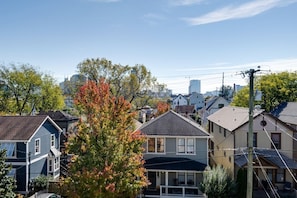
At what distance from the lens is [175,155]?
26.5 m

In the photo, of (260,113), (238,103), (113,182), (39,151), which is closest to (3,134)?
(39,151)

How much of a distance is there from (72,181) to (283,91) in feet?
118

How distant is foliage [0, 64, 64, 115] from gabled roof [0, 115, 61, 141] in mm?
22380

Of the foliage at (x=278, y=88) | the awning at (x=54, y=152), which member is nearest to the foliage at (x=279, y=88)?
the foliage at (x=278, y=88)

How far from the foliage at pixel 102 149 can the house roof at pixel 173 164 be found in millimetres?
7291

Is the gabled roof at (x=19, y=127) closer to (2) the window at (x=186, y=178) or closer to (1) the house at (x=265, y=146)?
(2) the window at (x=186, y=178)

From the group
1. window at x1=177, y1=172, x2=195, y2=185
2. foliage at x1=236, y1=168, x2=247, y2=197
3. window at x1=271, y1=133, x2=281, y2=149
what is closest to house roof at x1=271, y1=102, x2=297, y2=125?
window at x1=271, y1=133, x2=281, y2=149

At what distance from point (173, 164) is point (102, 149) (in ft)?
33.0

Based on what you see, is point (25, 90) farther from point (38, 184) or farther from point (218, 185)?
point (218, 185)

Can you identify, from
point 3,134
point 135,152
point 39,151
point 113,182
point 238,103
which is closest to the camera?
point 113,182

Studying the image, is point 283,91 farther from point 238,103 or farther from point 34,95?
point 34,95

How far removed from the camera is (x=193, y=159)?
26406 millimetres

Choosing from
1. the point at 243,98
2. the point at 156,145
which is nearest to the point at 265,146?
the point at 156,145

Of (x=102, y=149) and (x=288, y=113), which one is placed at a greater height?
(x=288, y=113)
